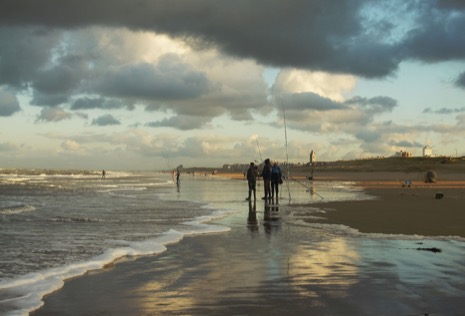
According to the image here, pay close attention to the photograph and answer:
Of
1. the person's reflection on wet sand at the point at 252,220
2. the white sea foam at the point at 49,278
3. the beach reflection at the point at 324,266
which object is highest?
the white sea foam at the point at 49,278

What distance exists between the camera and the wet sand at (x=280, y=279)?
6.13 metres

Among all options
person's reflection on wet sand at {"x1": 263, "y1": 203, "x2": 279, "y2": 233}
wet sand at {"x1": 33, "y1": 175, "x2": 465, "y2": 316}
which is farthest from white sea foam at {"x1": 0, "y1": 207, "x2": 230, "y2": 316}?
person's reflection on wet sand at {"x1": 263, "y1": 203, "x2": 279, "y2": 233}

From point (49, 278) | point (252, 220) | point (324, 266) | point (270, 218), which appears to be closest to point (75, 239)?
point (49, 278)

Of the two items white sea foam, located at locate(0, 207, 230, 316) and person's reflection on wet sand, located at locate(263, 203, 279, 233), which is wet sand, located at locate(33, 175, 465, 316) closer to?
white sea foam, located at locate(0, 207, 230, 316)

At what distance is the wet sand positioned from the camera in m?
6.13

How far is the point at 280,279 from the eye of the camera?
7633 mm

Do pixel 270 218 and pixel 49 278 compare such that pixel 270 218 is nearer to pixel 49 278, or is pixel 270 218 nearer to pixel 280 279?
pixel 280 279

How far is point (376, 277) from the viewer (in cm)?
773

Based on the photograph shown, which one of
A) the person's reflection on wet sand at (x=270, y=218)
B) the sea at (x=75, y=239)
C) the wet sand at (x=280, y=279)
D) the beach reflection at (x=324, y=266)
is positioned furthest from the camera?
the person's reflection on wet sand at (x=270, y=218)

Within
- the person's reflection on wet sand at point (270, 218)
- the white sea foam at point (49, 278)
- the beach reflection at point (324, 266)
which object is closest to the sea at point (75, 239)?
the white sea foam at point (49, 278)

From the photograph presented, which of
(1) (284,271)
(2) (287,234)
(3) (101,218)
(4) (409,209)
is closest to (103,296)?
(1) (284,271)

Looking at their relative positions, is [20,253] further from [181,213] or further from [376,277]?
[181,213]

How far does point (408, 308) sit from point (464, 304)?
0.78 meters

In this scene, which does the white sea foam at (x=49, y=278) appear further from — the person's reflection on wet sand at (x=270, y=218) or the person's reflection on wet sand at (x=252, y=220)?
the person's reflection on wet sand at (x=270, y=218)
